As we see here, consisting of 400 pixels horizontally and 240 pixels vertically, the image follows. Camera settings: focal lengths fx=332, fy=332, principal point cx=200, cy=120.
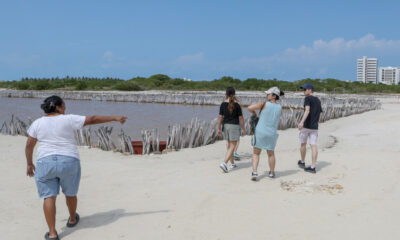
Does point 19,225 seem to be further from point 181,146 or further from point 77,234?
point 181,146

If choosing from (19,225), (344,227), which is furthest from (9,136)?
(344,227)

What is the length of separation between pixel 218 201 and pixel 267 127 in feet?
3.81

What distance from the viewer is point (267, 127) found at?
4.15 meters

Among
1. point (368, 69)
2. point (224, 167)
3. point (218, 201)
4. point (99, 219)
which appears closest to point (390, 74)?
point (368, 69)

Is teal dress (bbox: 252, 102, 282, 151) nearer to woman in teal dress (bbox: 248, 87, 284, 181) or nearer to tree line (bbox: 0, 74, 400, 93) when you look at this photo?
woman in teal dress (bbox: 248, 87, 284, 181)

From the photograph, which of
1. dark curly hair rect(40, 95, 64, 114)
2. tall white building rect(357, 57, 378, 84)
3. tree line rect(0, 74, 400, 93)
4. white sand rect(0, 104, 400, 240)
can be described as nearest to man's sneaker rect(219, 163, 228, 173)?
white sand rect(0, 104, 400, 240)

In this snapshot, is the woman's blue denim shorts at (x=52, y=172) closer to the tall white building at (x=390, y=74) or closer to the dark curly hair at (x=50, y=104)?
the dark curly hair at (x=50, y=104)

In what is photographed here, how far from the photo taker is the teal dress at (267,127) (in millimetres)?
4090

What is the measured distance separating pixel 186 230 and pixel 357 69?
166 metres

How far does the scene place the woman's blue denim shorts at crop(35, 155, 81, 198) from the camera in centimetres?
264

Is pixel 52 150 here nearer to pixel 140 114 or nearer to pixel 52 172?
pixel 52 172

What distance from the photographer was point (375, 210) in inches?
129

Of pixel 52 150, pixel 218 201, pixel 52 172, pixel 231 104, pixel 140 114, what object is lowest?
pixel 140 114

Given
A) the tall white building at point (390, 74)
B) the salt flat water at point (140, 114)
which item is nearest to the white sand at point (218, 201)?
the salt flat water at point (140, 114)
